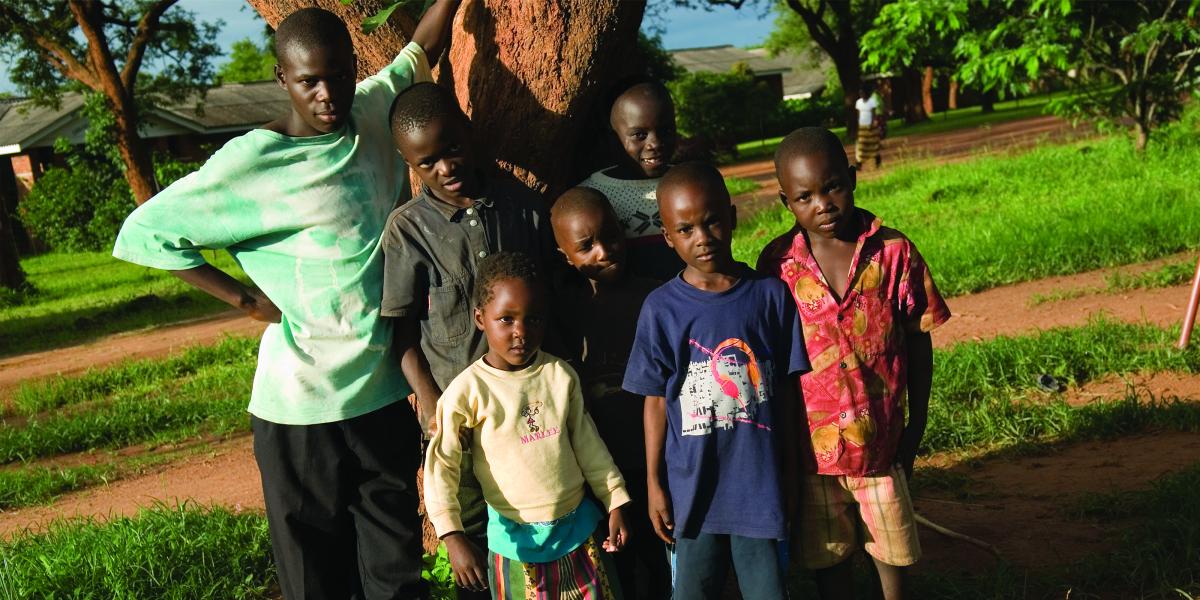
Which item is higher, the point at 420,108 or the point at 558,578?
the point at 420,108

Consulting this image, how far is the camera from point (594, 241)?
2.65m

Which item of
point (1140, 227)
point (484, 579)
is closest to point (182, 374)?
point (484, 579)

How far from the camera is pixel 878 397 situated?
8.41 ft

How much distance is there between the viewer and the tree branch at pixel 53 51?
54.7ft

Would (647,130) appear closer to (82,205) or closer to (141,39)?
(141,39)

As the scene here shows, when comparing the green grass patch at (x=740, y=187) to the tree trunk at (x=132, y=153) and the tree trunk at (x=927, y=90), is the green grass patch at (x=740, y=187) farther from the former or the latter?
the tree trunk at (x=927, y=90)

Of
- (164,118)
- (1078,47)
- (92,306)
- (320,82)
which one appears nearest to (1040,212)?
(1078,47)

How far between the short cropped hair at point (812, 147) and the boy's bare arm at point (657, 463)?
662 millimetres

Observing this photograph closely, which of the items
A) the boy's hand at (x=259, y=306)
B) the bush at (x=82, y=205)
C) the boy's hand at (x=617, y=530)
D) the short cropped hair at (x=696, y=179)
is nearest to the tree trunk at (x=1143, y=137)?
the short cropped hair at (x=696, y=179)

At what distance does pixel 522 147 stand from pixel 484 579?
139 cm

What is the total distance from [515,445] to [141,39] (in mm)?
16889

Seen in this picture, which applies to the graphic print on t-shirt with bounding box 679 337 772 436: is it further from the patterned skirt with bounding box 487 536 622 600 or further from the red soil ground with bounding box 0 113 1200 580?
the red soil ground with bounding box 0 113 1200 580

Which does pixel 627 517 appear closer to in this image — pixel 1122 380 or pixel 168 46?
pixel 1122 380

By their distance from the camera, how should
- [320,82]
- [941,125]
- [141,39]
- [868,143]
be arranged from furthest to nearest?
1. [941,125]
2. [868,143]
3. [141,39]
4. [320,82]
